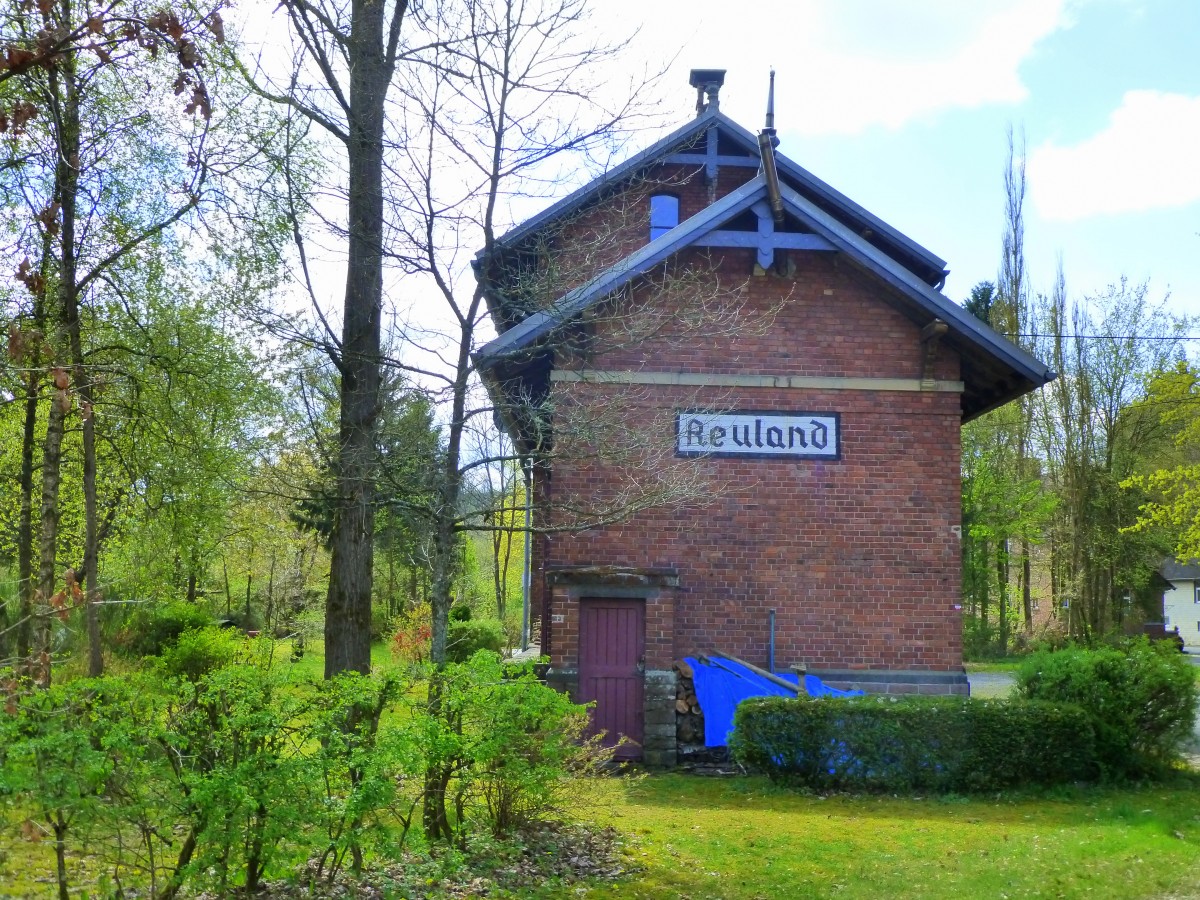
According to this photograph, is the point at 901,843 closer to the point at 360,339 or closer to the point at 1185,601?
the point at 360,339

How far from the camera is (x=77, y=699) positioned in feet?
18.1

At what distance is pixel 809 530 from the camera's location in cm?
1350

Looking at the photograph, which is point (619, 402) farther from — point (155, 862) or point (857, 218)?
point (857, 218)

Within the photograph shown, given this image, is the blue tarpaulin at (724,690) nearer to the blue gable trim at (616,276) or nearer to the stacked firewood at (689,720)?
the stacked firewood at (689,720)

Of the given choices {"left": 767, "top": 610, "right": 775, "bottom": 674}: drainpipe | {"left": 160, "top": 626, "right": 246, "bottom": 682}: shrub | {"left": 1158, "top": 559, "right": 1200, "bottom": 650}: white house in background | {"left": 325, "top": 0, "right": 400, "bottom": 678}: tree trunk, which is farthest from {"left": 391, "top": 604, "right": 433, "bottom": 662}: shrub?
{"left": 1158, "top": 559, "right": 1200, "bottom": 650}: white house in background

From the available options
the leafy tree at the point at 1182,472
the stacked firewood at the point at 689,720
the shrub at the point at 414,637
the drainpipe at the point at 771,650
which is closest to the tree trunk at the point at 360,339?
the stacked firewood at the point at 689,720

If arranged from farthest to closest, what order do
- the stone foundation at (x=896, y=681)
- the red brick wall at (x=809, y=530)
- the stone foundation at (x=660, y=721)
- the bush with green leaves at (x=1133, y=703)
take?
the red brick wall at (x=809, y=530)
the stone foundation at (x=896, y=681)
the stone foundation at (x=660, y=721)
the bush with green leaves at (x=1133, y=703)

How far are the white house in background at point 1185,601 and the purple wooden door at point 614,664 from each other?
5517 centimetres

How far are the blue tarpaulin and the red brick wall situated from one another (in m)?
0.48

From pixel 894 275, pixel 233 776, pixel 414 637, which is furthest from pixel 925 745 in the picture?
pixel 414 637

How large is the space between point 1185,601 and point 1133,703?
186 ft

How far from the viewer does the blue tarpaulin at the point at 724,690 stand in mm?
12453

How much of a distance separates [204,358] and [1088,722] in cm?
1078

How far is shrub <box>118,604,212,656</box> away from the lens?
19297 millimetres
